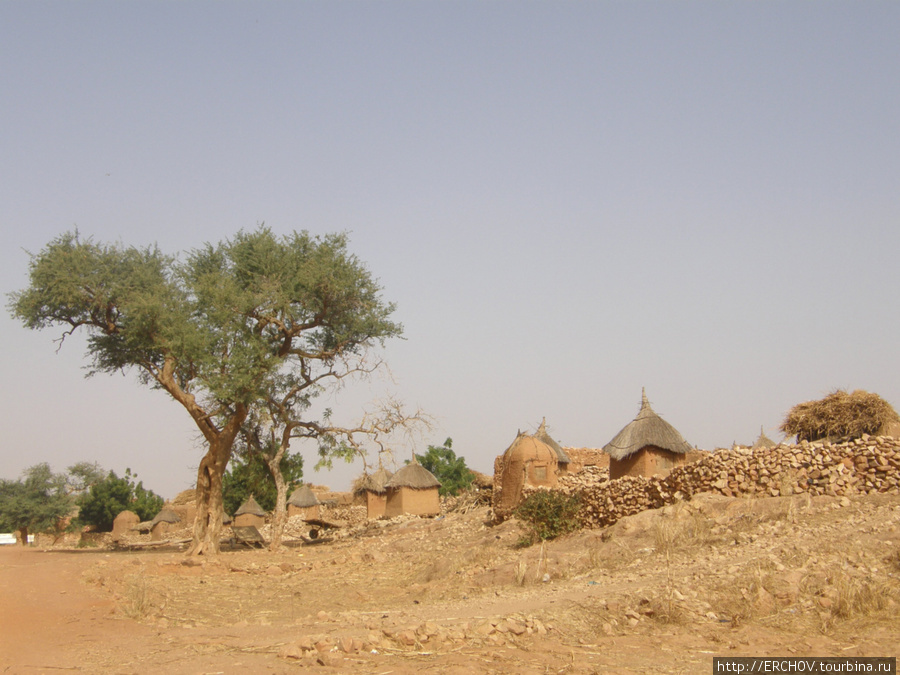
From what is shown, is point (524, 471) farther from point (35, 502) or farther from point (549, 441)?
point (35, 502)

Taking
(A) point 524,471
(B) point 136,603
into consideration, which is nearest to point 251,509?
(A) point 524,471

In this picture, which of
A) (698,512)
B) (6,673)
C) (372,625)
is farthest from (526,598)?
(6,673)

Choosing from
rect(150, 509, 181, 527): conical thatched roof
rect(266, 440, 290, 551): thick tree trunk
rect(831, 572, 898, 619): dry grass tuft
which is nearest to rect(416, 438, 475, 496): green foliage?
rect(150, 509, 181, 527): conical thatched roof

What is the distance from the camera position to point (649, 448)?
61.8 ft

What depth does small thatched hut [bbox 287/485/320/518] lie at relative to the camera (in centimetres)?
3941

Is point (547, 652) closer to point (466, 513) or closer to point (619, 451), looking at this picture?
point (619, 451)

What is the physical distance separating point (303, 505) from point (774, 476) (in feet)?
100

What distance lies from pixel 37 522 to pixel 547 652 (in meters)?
42.2

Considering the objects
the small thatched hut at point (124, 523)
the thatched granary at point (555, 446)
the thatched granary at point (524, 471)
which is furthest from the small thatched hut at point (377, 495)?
the thatched granary at point (524, 471)

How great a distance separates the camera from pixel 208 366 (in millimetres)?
19750

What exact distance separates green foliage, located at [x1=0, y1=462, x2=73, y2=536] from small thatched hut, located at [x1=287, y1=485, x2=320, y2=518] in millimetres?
13856

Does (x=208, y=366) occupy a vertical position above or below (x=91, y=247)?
below

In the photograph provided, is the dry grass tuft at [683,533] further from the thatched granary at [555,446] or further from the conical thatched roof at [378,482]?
the conical thatched roof at [378,482]

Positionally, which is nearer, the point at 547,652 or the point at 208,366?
the point at 547,652
